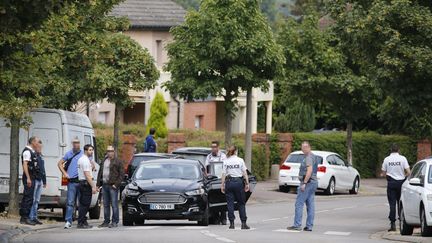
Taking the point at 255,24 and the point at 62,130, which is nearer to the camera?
the point at 62,130

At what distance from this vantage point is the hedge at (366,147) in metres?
55.9

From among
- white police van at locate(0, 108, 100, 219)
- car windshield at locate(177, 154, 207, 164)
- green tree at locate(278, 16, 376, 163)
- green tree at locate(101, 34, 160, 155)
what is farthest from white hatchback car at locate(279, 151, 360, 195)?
white police van at locate(0, 108, 100, 219)

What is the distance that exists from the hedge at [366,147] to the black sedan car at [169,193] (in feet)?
89.9

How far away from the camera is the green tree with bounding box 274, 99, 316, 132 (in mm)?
73875

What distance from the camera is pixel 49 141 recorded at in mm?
28547

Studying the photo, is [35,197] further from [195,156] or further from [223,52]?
[223,52]

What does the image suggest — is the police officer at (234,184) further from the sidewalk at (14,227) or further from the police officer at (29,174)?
the police officer at (29,174)

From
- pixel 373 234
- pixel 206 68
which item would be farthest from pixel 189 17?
pixel 373 234

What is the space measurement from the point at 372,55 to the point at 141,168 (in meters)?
7.15

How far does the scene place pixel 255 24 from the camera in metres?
39.2

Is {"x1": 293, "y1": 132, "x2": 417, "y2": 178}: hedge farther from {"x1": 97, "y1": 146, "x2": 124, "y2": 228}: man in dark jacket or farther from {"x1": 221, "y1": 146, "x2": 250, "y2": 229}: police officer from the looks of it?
{"x1": 221, "y1": 146, "x2": 250, "y2": 229}: police officer

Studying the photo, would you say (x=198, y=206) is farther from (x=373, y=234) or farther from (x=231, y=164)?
(x=373, y=234)

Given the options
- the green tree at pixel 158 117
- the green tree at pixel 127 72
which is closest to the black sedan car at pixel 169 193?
the green tree at pixel 127 72

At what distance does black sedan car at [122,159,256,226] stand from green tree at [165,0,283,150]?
11.1 meters
